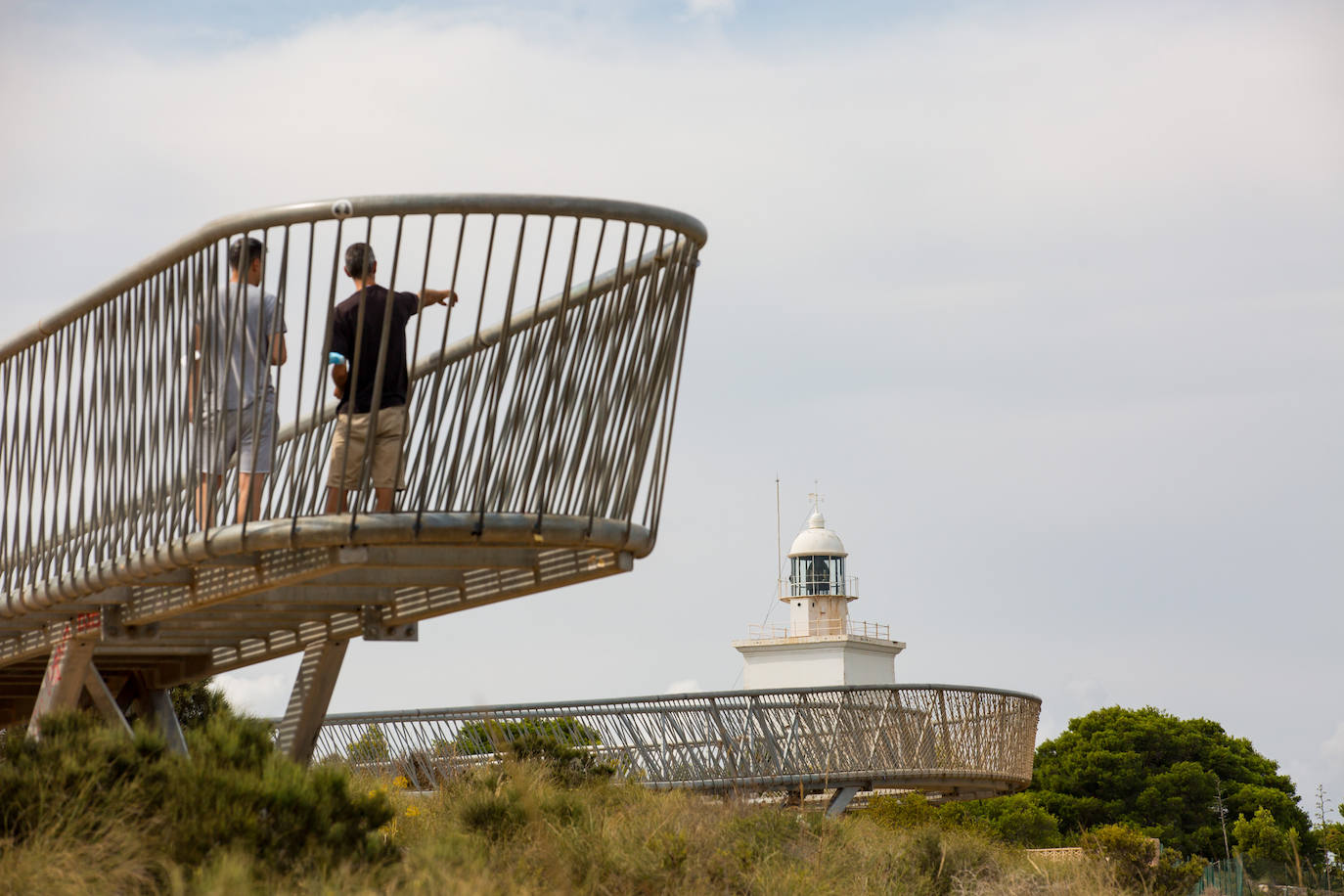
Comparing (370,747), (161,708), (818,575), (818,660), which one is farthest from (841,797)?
(818,575)

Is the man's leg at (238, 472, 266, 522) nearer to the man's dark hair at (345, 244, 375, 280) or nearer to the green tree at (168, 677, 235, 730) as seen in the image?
the man's dark hair at (345, 244, 375, 280)

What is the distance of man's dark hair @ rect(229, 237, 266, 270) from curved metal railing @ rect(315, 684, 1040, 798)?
11309mm

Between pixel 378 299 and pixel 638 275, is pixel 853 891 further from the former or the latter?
pixel 378 299

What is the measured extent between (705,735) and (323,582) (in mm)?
17849

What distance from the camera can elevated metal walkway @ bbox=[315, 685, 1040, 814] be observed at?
76.9 feet

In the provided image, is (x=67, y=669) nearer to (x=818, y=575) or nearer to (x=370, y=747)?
(x=370, y=747)

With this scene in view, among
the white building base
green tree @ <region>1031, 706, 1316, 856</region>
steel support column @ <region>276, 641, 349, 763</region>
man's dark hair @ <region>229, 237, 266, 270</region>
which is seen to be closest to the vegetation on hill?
steel support column @ <region>276, 641, 349, 763</region>

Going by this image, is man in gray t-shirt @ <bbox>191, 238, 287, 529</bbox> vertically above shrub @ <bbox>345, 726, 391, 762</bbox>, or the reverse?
man in gray t-shirt @ <bbox>191, 238, 287, 529</bbox>

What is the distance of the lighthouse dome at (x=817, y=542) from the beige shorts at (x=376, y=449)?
61.5m

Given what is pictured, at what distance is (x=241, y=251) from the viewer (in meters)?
7.96

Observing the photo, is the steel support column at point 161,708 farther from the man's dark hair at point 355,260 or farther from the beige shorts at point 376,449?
the man's dark hair at point 355,260

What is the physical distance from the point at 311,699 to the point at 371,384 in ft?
11.9

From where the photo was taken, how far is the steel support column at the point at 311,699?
35.7ft

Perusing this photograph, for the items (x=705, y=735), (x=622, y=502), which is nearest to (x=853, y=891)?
(x=622, y=502)
